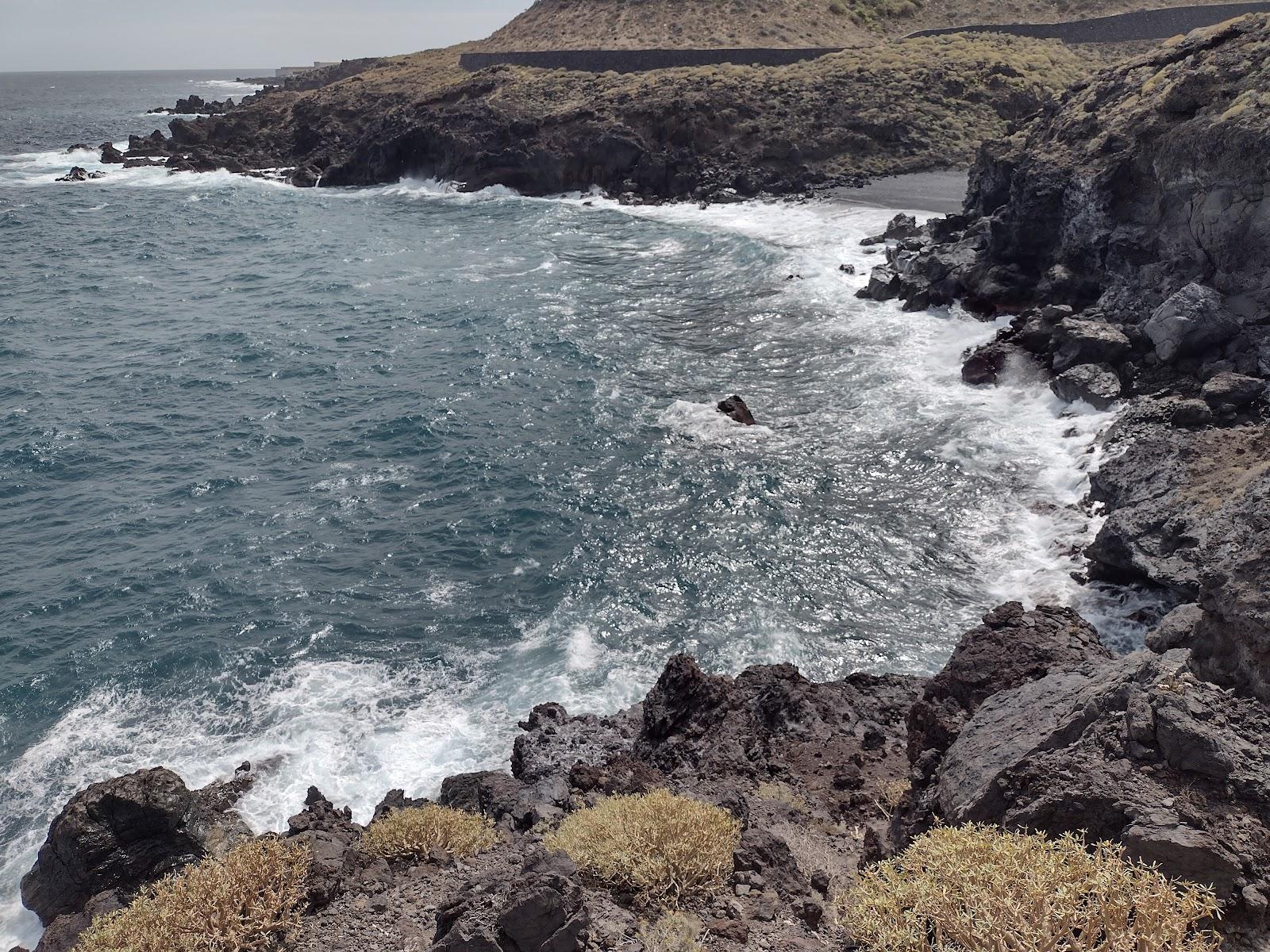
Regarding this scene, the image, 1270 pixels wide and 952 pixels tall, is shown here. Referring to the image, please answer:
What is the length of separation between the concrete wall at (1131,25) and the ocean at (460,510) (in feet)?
169

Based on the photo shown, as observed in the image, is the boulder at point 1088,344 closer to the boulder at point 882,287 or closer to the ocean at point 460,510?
the ocean at point 460,510

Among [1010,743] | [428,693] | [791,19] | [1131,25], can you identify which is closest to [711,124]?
[791,19]

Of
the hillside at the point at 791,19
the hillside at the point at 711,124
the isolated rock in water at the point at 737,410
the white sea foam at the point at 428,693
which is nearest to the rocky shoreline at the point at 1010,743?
the white sea foam at the point at 428,693

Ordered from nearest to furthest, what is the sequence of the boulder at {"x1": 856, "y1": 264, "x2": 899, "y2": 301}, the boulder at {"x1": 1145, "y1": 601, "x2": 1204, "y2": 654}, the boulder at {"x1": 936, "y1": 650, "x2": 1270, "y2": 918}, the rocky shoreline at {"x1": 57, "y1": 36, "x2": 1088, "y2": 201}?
the boulder at {"x1": 936, "y1": 650, "x2": 1270, "y2": 918} → the boulder at {"x1": 1145, "y1": 601, "x2": 1204, "y2": 654} → the boulder at {"x1": 856, "y1": 264, "x2": 899, "y2": 301} → the rocky shoreline at {"x1": 57, "y1": 36, "x2": 1088, "y2": 201}

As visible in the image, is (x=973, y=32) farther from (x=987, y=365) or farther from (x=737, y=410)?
(x=737, y=410)

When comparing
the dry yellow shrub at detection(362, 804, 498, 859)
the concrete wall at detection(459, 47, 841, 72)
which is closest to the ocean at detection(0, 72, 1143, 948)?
the dry yellow shrub at detection(362, 804, 498, 859)

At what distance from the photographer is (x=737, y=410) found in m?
29.2

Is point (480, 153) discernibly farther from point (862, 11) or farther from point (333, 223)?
point (862, 11)

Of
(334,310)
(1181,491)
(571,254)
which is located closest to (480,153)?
(571,254)

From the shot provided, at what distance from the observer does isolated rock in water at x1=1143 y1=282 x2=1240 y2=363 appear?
26.3 meters

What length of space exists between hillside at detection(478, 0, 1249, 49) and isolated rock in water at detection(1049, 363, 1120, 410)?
6902 centimetres

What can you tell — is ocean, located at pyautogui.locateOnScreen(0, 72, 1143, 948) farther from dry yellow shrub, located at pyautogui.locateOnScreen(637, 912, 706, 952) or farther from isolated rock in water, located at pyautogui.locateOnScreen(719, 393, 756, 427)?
dry yellow shrub, located at pyautogui.locateOnScreen(637, 912, 706, 952)

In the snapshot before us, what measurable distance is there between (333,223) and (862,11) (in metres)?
63.0

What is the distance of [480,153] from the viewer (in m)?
73.0
